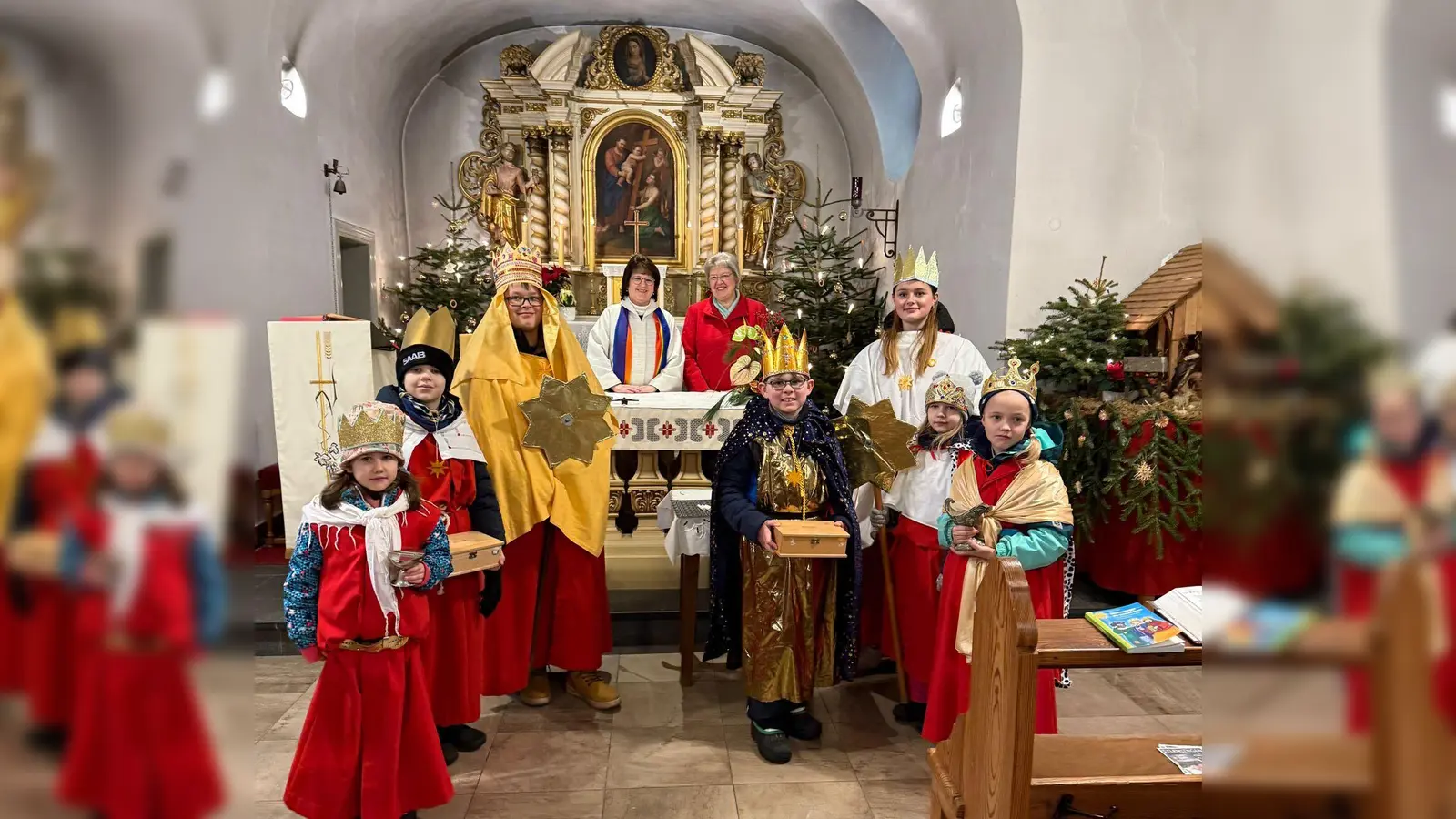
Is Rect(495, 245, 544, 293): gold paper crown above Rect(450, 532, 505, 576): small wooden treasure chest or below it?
above

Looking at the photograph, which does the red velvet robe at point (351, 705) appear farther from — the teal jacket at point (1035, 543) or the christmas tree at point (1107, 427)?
the christmas tree at point (1107, 427)

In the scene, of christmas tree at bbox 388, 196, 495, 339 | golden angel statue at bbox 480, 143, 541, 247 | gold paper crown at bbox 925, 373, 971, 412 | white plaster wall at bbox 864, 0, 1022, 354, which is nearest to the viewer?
gold paper crown at bbox 925, 373, 971, 412

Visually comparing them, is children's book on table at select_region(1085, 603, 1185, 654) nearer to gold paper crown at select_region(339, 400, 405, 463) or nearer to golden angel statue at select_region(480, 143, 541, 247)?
gold paper crown at select_region(339, 400, 405, 463)

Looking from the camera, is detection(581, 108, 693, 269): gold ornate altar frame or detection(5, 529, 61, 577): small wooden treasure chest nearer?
detection(5, 529, 61, 577): small wooden treasure chest

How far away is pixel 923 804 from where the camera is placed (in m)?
2.73

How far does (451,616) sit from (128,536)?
2.68 meters

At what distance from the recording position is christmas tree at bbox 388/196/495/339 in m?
A: 7.64

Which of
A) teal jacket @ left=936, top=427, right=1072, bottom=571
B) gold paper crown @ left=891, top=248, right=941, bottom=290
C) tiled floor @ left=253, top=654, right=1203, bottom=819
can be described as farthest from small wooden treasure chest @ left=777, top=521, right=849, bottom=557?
gold paper crown @ left=891, top=248, right=941, bottom=290

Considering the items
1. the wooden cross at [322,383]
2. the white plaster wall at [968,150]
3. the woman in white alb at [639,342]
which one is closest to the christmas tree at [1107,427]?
the white plaster wall at [968,150]

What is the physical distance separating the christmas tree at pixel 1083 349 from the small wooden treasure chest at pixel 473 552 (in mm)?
3642

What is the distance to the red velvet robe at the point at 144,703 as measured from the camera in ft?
0.91

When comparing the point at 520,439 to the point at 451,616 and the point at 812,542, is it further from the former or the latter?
the point at 812,542

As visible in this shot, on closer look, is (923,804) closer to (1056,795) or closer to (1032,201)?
(1056,795)

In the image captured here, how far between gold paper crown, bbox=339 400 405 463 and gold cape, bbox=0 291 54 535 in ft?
6.84
